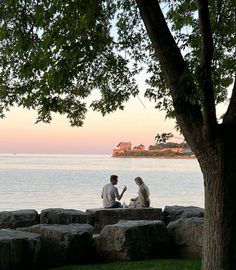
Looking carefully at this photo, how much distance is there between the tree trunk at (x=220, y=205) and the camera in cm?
832

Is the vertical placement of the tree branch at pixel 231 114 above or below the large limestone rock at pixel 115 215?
above

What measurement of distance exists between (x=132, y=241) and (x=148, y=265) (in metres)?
0.69

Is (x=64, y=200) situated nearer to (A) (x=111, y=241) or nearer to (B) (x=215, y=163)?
(A) (x=111, y=241)

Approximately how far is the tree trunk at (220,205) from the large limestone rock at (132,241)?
261 centimetres

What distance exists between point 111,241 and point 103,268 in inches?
34.9

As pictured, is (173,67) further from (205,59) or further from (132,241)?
(132,241)

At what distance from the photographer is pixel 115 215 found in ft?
52.1

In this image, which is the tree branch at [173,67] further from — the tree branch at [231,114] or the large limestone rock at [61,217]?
the large limestone rock at [61,217]

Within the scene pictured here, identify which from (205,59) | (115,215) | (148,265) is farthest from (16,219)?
(205,59)

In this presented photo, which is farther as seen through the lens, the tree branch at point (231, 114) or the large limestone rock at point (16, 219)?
the large limestone rock at point (16, 219)

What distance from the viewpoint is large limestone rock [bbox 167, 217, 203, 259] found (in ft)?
37.2

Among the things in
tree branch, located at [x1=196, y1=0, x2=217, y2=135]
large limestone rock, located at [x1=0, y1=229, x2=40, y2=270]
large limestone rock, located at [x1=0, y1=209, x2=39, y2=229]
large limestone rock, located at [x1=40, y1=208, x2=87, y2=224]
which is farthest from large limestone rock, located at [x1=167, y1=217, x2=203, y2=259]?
large limestone rock, located at [x1=0, y1=209, x2=39, y2=229]

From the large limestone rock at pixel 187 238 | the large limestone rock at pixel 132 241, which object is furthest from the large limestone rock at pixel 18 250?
the large limestone rock at pixel 187 238

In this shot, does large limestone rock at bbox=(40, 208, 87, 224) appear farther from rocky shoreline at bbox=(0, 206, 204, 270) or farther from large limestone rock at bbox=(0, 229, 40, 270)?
large limestone rock at bbox=(0, 229, 40, 270)
